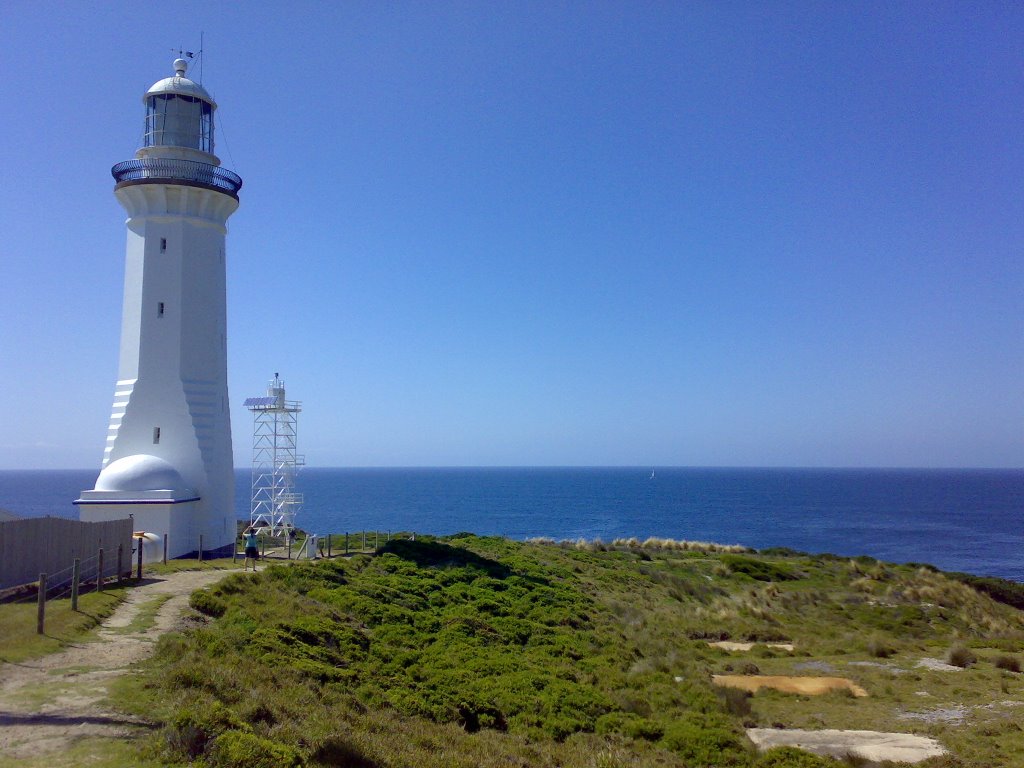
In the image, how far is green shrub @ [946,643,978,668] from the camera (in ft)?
61.2

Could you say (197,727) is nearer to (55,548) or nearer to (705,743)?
(705,743)

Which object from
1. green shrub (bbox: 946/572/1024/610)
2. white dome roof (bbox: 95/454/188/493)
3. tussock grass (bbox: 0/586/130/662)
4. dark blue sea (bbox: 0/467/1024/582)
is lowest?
dark blue sea (bbox: 0/467/1024/582)

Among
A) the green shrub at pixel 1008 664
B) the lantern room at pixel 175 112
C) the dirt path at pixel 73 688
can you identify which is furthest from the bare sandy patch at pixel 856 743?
the lantern room at pixel 175 112

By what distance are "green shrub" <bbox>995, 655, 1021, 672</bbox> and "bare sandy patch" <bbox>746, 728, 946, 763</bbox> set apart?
22.8ft

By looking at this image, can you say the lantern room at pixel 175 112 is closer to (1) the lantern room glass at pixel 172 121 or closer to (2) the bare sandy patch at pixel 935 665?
(1) the lantern room glass at pixel 172 121

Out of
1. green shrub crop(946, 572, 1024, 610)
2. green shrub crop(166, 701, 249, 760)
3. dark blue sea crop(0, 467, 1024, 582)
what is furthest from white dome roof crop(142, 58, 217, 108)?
dark blue sea crop(0, 467, 1024, 582)

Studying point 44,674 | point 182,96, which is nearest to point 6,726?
point 44,674

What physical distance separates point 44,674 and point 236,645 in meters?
2.73

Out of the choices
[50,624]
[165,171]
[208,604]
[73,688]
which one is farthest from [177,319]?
[73,688]

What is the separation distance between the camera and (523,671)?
14406mm

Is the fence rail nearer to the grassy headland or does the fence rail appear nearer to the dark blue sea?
the grassy headland

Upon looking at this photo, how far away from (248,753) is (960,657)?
18.4 metres

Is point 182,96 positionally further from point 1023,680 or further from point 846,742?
point 1023,680

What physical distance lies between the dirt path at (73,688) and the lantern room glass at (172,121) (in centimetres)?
1726
